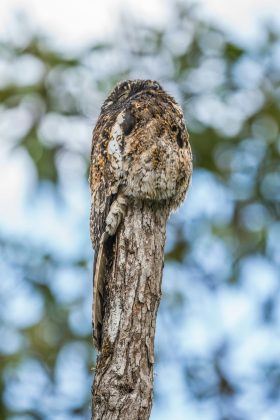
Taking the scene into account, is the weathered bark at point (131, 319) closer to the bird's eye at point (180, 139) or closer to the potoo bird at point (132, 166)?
the potoo bird at point (132, 166)

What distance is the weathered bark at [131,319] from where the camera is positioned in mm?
5227

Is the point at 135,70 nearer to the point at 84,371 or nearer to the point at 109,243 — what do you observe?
the point at 84,371

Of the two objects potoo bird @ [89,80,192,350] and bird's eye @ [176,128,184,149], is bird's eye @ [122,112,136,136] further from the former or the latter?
bird's eye @ [176,128,184,149]

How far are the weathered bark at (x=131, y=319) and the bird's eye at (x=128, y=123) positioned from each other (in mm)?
448

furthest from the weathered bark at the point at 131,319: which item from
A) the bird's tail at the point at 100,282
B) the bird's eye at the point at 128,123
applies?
the bird's eye at the point at 128,123

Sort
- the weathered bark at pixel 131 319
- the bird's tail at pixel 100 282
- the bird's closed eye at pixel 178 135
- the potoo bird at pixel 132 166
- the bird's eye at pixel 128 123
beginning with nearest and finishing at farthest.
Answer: the weathered bark at pixel 131 319 → the bird's tail at pixel 100 282 → the potoo bird at pixel 132 166 → the bird's eye at pixel 128 123 → the bird's closed eye at pixel 178 135

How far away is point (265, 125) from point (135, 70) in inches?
97.0

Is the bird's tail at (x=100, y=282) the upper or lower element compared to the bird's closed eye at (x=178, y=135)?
lower

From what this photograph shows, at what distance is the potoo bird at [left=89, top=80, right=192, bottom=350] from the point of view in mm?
5738

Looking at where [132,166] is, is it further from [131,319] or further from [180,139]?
[131,319]

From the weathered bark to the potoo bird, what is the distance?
0.24 ft

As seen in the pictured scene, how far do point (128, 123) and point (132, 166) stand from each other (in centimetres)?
30

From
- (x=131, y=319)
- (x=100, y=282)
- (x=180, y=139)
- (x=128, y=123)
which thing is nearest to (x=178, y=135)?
(x=180, y=139)

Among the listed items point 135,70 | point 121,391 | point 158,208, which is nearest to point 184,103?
point 135,70
